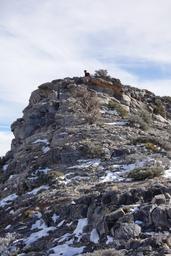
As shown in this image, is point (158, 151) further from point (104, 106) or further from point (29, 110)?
point (29, 110)

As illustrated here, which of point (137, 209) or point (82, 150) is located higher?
point (82, 150)

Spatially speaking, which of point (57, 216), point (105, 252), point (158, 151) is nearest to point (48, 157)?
point (158, 151)

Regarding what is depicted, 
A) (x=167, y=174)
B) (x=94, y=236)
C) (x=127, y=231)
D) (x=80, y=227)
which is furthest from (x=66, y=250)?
(x=167, y=174)

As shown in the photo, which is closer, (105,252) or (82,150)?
(105,252)

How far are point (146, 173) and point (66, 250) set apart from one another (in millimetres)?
8083

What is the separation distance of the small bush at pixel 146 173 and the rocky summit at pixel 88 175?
0.18ft

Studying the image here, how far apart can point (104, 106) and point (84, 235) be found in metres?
24.4

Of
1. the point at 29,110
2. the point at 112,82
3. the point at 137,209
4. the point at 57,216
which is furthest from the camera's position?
the point at 112,82

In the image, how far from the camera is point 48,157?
100ft

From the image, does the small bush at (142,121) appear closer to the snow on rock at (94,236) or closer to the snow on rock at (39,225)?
the snow on rock at (39,225)

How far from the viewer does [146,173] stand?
24.3 meters

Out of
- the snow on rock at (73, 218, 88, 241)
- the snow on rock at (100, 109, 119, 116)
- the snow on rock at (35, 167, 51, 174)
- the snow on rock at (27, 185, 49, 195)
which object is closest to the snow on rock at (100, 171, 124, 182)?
the snow on rock at (27, 185, 49, 195)

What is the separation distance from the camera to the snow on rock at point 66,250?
17.1 metres

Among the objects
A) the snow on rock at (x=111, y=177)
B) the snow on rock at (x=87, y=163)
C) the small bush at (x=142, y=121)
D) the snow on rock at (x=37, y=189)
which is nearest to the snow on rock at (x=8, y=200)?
the snow on rock at (x=37, y=189)
